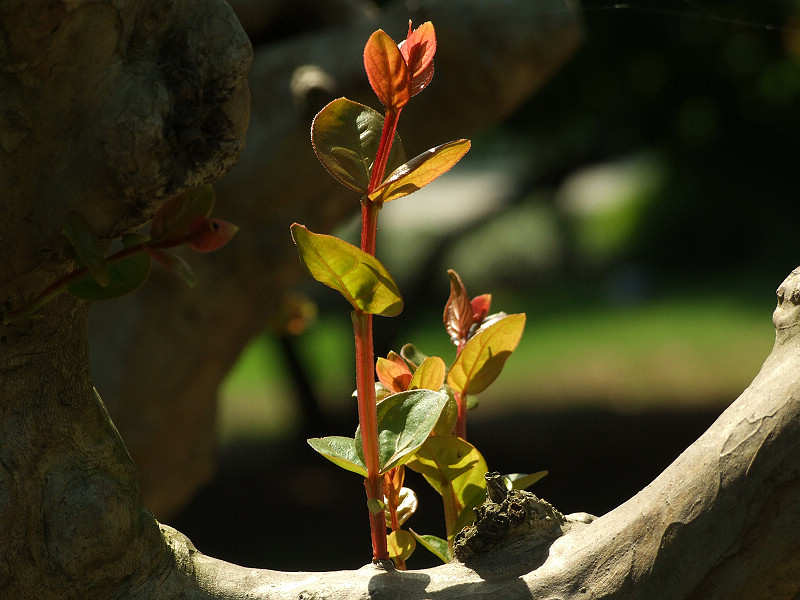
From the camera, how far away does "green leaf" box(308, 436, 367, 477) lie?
0.55 meters

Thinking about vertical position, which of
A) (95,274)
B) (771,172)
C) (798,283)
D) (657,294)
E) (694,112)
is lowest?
→ (657,294)

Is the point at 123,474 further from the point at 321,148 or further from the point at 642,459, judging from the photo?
the point at 642,459

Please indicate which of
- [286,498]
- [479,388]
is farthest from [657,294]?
[479,388]

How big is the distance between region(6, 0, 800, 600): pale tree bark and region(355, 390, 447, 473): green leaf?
0.08 m

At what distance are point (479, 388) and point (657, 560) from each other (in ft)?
0.61

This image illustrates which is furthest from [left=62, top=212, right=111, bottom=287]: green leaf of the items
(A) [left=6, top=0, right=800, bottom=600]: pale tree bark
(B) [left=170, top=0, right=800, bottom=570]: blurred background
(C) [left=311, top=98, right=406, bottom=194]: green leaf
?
(B) [left=170, top=0, right=800, bottom=570]: blurred background

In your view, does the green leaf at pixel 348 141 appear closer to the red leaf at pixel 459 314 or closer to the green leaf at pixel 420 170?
the green leaf at pixel 420 170

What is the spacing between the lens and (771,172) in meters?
3.73

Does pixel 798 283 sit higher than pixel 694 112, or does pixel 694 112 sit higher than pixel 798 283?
pixel 798 283

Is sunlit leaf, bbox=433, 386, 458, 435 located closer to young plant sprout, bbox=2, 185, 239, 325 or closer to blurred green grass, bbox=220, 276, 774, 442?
young plant sprout, bbox=2, 185, 239, 325

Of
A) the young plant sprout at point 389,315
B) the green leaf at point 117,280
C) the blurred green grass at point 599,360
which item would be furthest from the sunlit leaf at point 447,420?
the blurred green grass at point 599,360

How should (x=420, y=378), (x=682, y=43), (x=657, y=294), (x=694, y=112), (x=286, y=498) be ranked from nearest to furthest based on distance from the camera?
(x=420, y=378) < (x=682, y=43) < (x=694, y=112) < (x=286, y=498) < (x=657, y=294)

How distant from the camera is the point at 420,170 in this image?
1.69 feet

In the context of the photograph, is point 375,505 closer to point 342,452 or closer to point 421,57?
point 342,452
